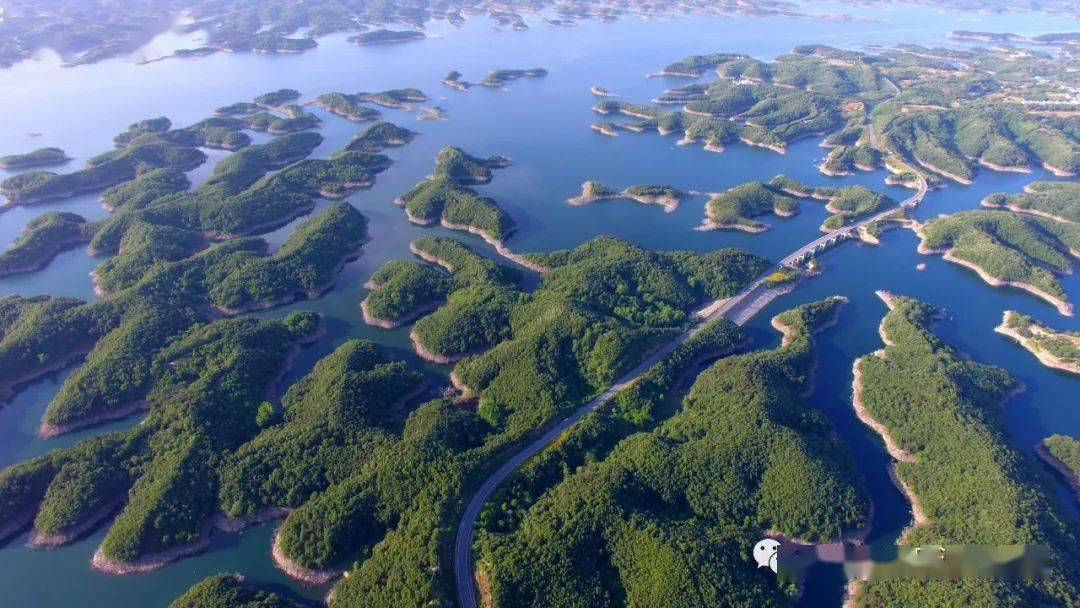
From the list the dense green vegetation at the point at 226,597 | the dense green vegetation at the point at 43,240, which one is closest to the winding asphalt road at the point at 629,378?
the dense green vegetation at the point at 226,597

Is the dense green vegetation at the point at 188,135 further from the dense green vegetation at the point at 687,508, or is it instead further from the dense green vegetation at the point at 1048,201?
the dense green vegetation at the point at 1048,201

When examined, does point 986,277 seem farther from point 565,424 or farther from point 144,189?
point 144,189

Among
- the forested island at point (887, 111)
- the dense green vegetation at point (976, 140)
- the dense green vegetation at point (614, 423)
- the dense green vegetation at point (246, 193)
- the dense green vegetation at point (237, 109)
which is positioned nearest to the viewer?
the dense green vegetation at point (614, 423)

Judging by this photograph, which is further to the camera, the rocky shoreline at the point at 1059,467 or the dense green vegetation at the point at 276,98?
the dense green vegetation at the point at 276,98

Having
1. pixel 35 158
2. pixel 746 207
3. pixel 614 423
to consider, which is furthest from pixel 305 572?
pixel 35 158

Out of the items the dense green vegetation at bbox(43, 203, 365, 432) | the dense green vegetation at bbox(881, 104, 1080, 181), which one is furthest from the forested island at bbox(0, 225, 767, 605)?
the dense green vegetation at bbox(881, 104, 1080, 181)

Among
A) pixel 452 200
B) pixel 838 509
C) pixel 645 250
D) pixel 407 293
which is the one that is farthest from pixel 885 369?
pixel 452 200

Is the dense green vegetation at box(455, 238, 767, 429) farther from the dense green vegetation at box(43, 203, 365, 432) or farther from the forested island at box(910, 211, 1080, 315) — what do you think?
the forested island at box(910, 211, 1080, 315)
